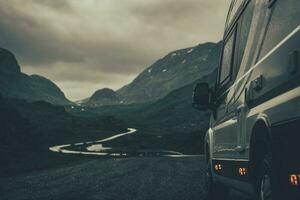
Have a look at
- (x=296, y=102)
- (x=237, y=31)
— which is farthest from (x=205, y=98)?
(x=296, y=102)

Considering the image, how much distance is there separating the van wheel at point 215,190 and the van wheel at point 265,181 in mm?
3528

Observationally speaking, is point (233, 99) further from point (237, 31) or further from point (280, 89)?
point (280, 89)

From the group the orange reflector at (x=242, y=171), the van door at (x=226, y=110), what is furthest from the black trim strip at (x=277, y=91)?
the van door at (x=226, y=110)

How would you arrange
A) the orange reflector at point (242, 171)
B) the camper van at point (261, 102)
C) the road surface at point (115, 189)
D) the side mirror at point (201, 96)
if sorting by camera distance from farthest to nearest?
1. the road surface at point (115, 189)
2. the side mirror at point (201, 96)
3. the orange reflector at point (242, 171)
4. the camper van at point (261, 102)

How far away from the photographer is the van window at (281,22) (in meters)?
3.73

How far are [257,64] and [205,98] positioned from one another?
3314mm

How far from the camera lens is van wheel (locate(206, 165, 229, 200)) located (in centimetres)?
840

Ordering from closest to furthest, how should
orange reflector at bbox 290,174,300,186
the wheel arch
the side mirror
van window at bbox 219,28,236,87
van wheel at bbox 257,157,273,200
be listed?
1. orange reflector at bbox 290,174,300,186
2. the wheel arch
3. van wheel at bbox 257,157,273,200
4. van window at bbox 219,28,236,87
5. the side mirror

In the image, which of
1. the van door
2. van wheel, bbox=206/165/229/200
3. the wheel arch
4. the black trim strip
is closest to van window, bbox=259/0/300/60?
the black trim strip

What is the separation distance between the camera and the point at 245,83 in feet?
17.2

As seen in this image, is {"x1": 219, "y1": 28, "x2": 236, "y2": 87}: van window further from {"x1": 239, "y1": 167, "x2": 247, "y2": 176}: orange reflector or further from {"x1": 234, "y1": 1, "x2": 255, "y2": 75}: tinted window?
{"x1": 239, "y1": 167, "x2": 247, "y2": 176}: orange reflector

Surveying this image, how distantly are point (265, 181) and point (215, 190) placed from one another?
13.2 ft

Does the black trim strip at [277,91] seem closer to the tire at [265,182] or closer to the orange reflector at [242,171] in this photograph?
the tire at [265,182]

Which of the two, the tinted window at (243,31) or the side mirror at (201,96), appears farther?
the side mirror at (201,96)
